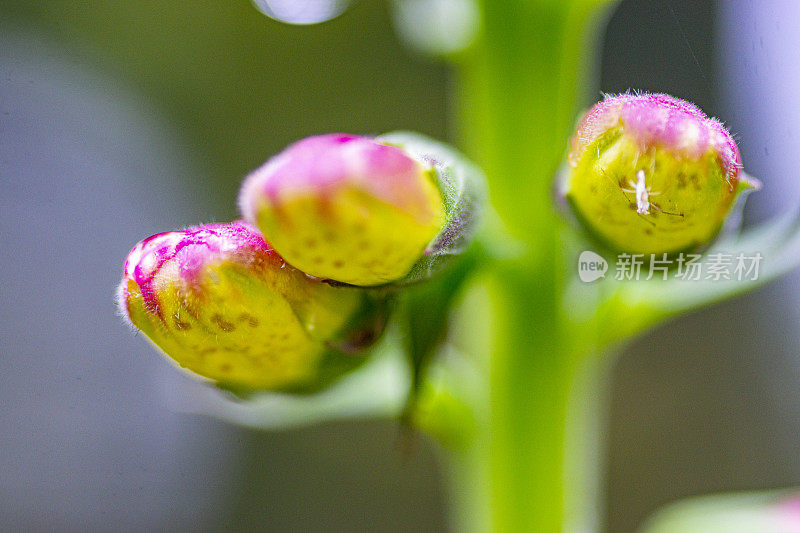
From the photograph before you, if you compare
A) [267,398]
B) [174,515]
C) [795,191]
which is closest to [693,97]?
[795,191]

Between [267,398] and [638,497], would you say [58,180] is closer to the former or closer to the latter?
[638,497]

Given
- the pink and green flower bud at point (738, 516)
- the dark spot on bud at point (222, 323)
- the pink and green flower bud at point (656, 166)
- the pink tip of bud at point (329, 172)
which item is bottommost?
the pink and green flower bud at point (738, 516)

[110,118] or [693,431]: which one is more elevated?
[110,118]

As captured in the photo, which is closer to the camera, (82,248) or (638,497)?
(638,497)

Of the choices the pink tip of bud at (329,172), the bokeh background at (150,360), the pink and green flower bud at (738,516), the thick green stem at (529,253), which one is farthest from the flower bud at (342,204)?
the bokeh background at (150,360)

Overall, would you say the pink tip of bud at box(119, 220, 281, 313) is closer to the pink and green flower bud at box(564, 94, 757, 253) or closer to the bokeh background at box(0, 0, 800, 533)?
the pink and green flower bud at box(564, 94, 757, 253)

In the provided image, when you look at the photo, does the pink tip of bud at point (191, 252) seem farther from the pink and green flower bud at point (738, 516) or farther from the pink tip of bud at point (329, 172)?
the pink and green flower bud at point (738, 516)

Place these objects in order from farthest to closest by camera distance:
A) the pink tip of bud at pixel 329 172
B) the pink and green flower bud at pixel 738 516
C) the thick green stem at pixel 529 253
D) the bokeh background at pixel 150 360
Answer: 1. the bokeh background at pixel 150 360
2. the pink and green flower bud at pixel 738 516
3. the thick green stem at pixel 529 253
4. the pink tip of bud at pixel 329 172
